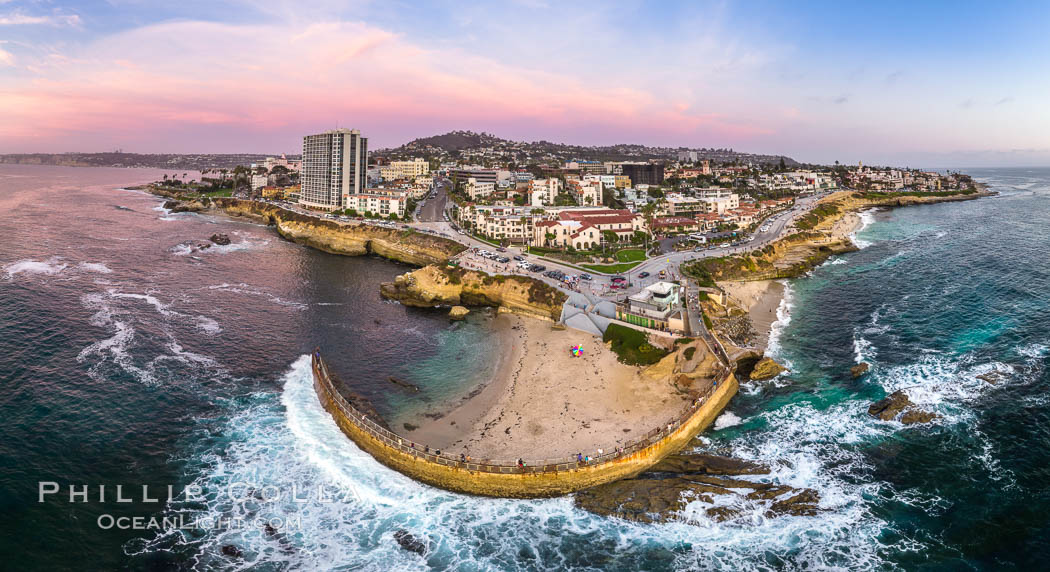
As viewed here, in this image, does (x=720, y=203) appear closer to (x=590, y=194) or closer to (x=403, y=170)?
(x=590, y=194)

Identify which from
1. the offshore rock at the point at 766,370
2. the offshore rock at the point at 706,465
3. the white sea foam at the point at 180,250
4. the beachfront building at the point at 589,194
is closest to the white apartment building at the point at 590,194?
the beachfront building at the point at 589,194

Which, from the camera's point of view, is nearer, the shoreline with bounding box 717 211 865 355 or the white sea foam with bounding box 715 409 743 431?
the white sea foam with bounding box 715 409 743 431

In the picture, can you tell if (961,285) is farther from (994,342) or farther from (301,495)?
(301,495)

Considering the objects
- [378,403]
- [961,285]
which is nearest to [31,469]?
[378,403]

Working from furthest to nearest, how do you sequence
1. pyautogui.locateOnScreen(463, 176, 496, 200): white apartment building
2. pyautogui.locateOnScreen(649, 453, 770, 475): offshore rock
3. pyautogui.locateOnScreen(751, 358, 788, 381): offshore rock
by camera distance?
1. pyautogui.locateOnScreen(463, 176, 496, 200): white apartment building
2. pyautogui.locateOnScreen(751, 358, 788, 381): offshore rock
3. pyautogui.locateOnScreen(649, 453, 770, 475): offshore rock

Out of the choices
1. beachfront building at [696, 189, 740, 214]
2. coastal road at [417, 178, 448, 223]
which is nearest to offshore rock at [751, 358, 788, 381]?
beachfront building at [696, 189, 740, 214]

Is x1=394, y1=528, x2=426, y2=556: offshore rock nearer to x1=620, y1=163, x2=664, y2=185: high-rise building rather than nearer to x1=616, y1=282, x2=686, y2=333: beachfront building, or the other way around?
x1=616, y1=282, x2=686, y2=333: beachfront building
